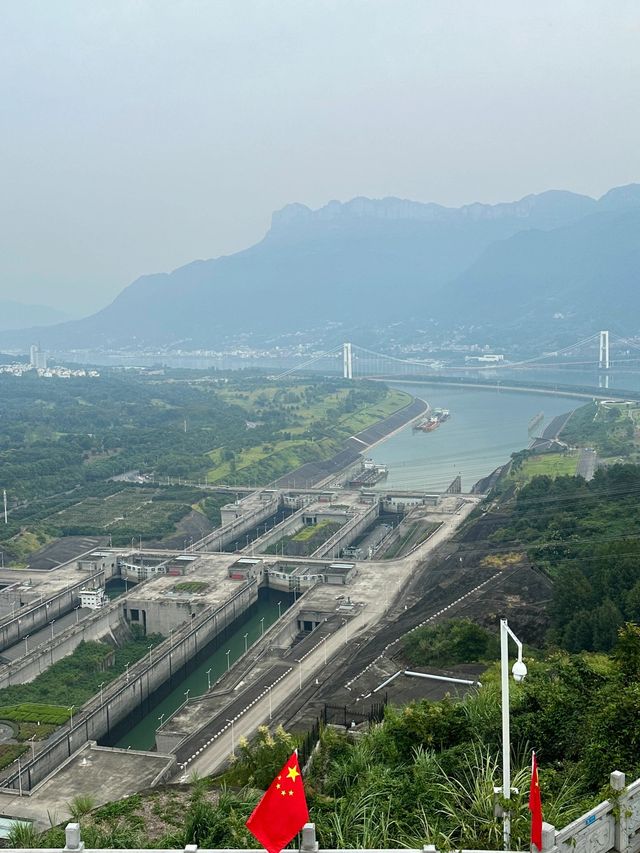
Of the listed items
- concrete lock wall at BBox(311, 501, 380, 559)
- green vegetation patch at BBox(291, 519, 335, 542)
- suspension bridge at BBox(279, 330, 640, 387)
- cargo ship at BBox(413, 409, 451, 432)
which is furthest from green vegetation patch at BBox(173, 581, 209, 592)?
suspension bridge at BBox(279, 330, 640, 387)

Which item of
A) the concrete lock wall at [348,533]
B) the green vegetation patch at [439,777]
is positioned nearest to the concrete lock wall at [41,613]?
the concrete lock wall at [348,533]

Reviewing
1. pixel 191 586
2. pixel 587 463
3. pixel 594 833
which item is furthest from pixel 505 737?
pixel 587 463

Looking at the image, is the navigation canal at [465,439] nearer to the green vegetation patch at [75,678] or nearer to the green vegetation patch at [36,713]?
the green vegetation patch at [75,678]

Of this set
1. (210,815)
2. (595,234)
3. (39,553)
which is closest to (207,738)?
(210,815)

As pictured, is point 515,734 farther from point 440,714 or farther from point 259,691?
point 259,691

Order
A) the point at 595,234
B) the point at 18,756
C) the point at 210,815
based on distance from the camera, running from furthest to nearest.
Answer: the point at 595,234
the point at 18,756
the point at 210,815

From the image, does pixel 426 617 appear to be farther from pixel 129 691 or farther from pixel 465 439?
pixel 465 439
